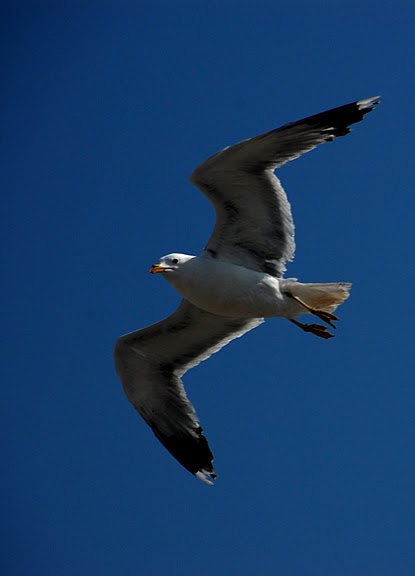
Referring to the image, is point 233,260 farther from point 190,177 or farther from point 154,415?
point 154,415

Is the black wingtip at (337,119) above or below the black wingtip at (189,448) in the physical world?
above

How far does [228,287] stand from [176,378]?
4.75 feet

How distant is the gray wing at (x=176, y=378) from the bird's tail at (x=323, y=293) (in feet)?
2.91

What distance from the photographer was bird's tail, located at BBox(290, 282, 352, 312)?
8.63 m

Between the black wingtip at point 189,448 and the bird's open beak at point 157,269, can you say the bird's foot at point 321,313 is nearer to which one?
the bird's open beak at point 157,269

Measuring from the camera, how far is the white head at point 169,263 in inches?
336

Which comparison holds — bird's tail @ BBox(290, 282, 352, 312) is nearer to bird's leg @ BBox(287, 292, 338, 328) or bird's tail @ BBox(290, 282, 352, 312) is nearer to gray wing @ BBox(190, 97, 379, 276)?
bird's leg @ BBox(287, 292, 338, 328)

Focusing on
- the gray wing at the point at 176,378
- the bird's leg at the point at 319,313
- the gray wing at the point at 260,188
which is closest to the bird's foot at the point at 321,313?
the bird's leg at the point at 319,313

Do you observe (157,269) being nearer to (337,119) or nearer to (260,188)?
(260,188)

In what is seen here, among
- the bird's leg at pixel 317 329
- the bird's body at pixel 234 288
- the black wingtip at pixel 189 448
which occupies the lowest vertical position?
the black wingtip at pixel 189 448

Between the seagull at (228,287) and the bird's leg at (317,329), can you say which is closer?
the seagull at (228,287)

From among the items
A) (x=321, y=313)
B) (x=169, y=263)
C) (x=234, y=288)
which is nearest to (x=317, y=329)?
(x=321, y=313)

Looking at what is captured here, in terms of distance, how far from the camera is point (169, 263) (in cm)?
860

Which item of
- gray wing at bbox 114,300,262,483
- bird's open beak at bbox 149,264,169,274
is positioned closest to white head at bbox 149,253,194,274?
bird's open beak at bbox 149,264,169,274
